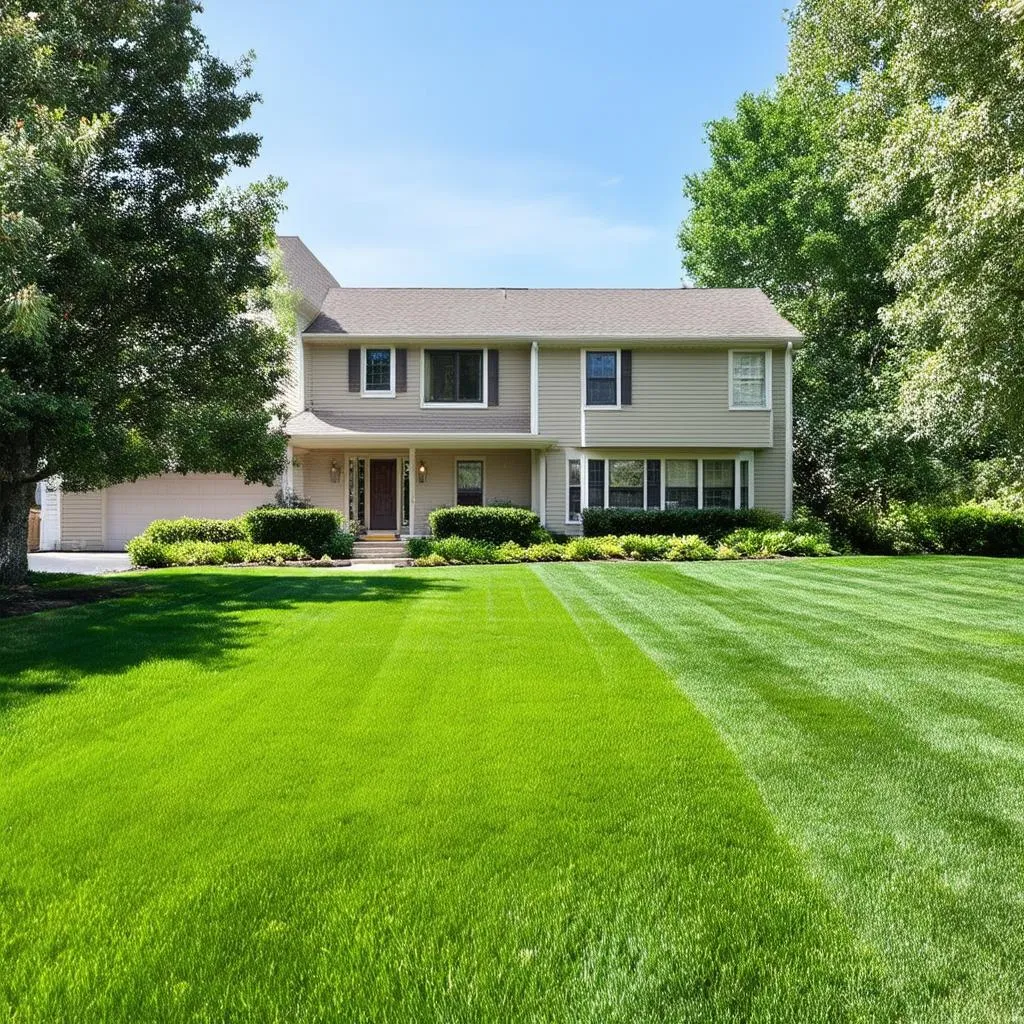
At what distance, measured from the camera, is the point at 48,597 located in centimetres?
909

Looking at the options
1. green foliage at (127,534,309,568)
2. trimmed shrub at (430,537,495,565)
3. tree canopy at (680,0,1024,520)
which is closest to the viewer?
tree canopy at (680,0,1024,520)

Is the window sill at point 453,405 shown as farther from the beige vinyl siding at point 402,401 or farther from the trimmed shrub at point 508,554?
the trimmed shrub at point 508,554

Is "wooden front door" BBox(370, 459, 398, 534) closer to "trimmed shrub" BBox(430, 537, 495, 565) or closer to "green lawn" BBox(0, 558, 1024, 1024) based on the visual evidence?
"trimmed shrub" BBox(430, 537, 495, 565)

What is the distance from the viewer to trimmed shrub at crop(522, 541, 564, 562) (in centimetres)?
1552

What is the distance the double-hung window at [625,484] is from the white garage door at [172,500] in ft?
29.7

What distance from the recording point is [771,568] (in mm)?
Result: 13516

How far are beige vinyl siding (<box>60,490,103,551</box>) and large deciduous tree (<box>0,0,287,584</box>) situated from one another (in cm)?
1003

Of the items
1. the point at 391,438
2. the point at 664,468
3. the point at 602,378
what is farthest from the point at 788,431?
the point at 391,438

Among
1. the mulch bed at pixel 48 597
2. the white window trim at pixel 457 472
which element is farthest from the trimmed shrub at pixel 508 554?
the mulch bed at pixel 48 597

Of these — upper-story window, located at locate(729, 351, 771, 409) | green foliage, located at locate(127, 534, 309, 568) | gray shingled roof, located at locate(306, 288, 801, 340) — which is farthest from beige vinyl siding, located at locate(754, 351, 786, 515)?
green foliage, located at locate(127, 534, 309, 568)

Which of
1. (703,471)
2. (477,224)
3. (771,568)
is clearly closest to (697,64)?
(477,224)

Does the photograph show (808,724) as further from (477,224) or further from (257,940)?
(477,224)

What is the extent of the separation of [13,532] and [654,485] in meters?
14.3

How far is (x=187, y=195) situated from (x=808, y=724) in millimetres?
10600
